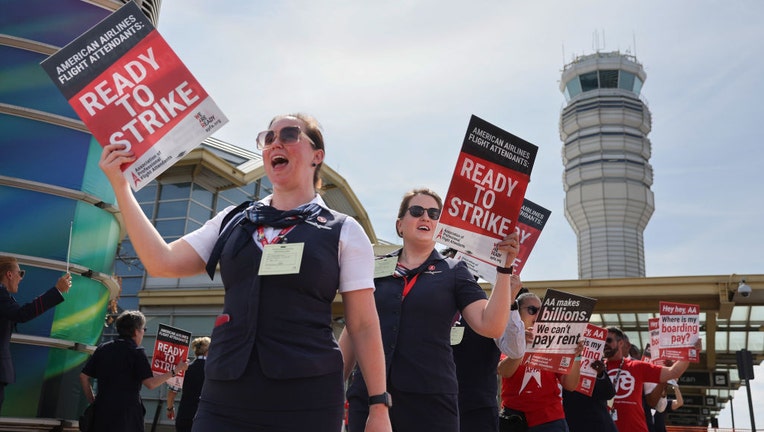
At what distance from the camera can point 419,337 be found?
13.5 ft

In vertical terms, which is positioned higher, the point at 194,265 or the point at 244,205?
the point at 244,205

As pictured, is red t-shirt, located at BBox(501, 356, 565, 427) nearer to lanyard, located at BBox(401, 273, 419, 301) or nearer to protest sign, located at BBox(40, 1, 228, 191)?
lanyard, located at BBox(401, 273, 419, 301)

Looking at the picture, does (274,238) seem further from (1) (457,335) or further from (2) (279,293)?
(1) (457,335)

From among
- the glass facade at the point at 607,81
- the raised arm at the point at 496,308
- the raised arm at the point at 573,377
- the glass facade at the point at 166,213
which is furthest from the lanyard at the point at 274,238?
the glass facade at the point at 607,81

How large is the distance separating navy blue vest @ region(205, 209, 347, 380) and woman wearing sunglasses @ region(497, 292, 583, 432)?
3428 millimetres

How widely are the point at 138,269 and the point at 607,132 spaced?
13019 centimetres

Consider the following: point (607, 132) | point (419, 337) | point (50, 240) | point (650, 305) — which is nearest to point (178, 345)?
point (50, 240)

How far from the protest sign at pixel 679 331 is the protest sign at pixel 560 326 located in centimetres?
359

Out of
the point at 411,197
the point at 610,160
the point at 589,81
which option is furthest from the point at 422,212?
the point at 589,81

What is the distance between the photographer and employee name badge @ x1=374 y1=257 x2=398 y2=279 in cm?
438

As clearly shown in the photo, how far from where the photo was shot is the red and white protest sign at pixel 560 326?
6.56 m

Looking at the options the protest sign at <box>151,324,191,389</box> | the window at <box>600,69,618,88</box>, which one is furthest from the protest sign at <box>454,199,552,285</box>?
the window at <box>600,69,618,88</box>

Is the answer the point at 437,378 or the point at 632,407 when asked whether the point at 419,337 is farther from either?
the point at 632,407

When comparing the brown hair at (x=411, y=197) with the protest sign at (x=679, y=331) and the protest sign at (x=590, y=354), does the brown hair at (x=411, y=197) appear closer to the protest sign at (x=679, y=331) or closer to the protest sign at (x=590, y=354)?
the protest sign at (x=590, y=354)
